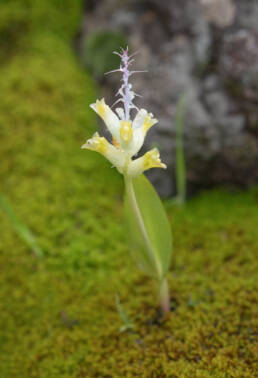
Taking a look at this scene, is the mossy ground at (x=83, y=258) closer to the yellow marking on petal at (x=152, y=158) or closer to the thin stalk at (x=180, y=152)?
the thin stalk at (x=180, y=152)

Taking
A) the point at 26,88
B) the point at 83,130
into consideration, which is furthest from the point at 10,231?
the point at 26,88

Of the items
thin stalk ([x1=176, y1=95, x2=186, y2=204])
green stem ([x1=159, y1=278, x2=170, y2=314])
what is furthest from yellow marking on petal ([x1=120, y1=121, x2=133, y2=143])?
thin stalk ([x1=176, y1=95, x2=186, y2=204])

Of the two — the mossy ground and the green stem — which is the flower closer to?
the green stem

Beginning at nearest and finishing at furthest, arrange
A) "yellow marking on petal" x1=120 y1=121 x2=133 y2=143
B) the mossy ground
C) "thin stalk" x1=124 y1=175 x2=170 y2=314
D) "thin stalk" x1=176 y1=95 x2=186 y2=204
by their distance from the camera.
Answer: "yellow marking on petal" x1=120 y1=121 x2=133 y2=143 < "thin stalk" x1=124 y1=175 x2=170 y2=314 < the mossy ground < "thin stalk" x1=176 y1=95 x2=186 y2=204

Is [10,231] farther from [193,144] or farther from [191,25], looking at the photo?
[191,25]

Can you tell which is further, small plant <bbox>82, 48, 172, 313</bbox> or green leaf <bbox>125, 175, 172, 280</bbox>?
green leaf <bbox>125, 175, 172, 280</bbox>

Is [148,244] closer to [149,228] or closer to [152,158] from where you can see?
[149,228]
